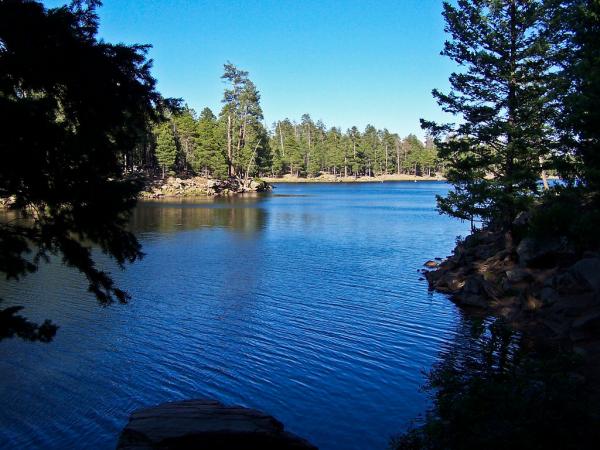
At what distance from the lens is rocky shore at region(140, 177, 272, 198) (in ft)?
300

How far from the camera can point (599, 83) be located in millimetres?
12250

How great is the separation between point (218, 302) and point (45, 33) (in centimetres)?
1600

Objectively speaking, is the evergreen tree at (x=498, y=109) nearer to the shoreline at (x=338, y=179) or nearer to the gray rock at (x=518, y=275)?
the gray rock at (x=518, y=275)

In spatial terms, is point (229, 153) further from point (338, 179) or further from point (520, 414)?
point (520, 414)

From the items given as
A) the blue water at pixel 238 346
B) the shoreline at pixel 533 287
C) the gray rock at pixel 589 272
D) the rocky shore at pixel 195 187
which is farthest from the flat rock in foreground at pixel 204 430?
the rocky shore at pixel 195 187

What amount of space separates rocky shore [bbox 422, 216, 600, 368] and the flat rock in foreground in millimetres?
9066

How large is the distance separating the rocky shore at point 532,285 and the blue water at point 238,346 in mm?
1670

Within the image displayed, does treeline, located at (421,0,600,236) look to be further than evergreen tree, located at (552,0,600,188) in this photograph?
Yes

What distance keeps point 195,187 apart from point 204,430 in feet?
293

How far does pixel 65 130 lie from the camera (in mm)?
7273

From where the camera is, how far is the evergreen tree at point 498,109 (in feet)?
77.5

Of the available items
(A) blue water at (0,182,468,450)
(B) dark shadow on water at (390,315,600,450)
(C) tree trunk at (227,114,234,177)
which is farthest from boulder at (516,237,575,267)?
(C) tree trunk at (227,114,234,177)

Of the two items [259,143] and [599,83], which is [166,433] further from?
[259,143]

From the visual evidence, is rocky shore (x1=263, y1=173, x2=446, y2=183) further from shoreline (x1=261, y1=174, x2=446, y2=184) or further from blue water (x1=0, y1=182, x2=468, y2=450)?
blue water (x1=0, y1=182, x2=468, y2=450)
